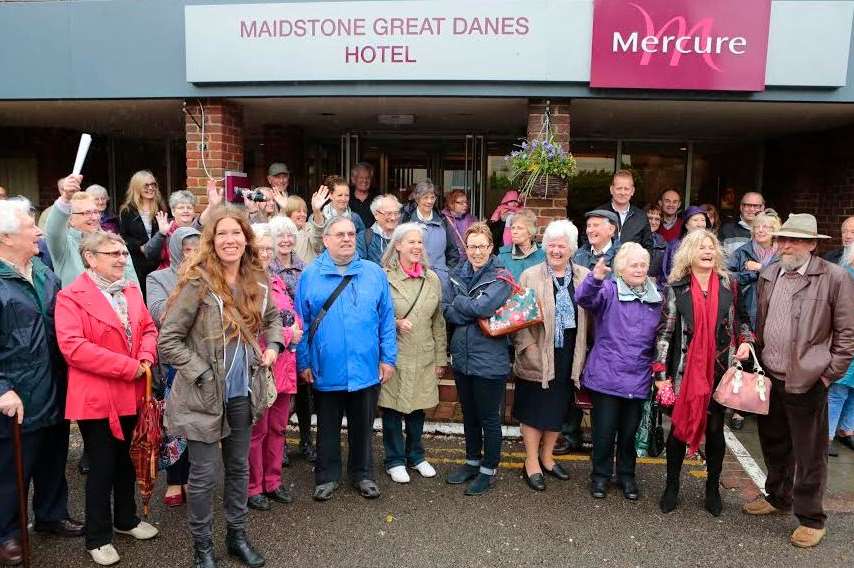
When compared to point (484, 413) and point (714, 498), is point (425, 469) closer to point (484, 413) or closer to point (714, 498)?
point (484, 413)

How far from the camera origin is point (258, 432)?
371 centimetres

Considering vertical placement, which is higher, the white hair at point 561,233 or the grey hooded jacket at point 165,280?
the white hair at point 561,233

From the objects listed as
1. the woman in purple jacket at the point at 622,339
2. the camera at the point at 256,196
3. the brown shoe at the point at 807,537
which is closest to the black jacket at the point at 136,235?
the camera at the point at 256,196

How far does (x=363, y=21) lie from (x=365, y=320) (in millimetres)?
3550

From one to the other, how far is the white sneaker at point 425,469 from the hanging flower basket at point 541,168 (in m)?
2.94

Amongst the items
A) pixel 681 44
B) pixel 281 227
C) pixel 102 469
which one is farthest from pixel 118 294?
pixel 681 44

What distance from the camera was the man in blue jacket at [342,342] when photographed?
3.85 metres

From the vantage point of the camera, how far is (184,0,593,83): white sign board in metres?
5.97

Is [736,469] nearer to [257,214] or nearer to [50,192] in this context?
[257,214]

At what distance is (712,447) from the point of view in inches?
150

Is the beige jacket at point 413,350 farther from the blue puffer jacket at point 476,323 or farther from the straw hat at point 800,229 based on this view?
the straw hat at point 800,229

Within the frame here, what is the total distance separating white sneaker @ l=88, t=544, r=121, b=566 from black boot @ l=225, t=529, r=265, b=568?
0.57 m

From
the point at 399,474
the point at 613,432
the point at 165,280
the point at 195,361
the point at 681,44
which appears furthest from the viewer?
the point at 681,44

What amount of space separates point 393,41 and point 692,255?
12.2ft
